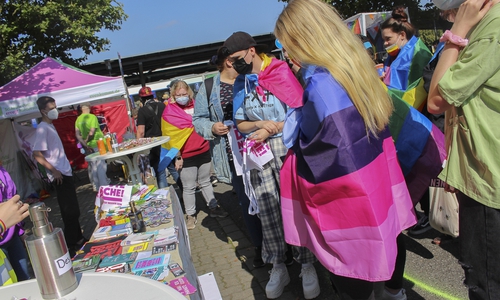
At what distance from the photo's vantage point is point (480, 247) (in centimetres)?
157

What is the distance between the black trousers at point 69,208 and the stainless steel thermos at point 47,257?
3639mm

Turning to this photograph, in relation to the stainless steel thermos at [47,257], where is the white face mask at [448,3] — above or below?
above

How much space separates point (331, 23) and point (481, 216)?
104cm

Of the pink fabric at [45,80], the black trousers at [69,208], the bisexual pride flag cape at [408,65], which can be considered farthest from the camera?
the pink fabric at [45,80]

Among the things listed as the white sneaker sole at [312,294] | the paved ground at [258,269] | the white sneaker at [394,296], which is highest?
the white sneaker at [394,296]

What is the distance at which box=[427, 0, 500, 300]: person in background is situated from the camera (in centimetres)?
147

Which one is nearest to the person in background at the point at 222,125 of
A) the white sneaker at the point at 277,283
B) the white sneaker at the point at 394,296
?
the white sneaker at the point at 277,283

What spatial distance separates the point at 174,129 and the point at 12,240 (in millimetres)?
2462

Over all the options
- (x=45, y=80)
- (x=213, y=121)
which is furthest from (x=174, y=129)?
(x=45, y=80)

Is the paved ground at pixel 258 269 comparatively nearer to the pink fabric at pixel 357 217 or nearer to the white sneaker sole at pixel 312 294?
the white sneaker sole at pixel 312 294

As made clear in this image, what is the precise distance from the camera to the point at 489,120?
1.51m

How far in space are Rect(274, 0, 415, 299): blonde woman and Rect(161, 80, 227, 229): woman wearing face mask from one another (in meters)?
3.18

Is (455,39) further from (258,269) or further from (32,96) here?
(32,96)

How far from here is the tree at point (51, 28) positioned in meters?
11.3
